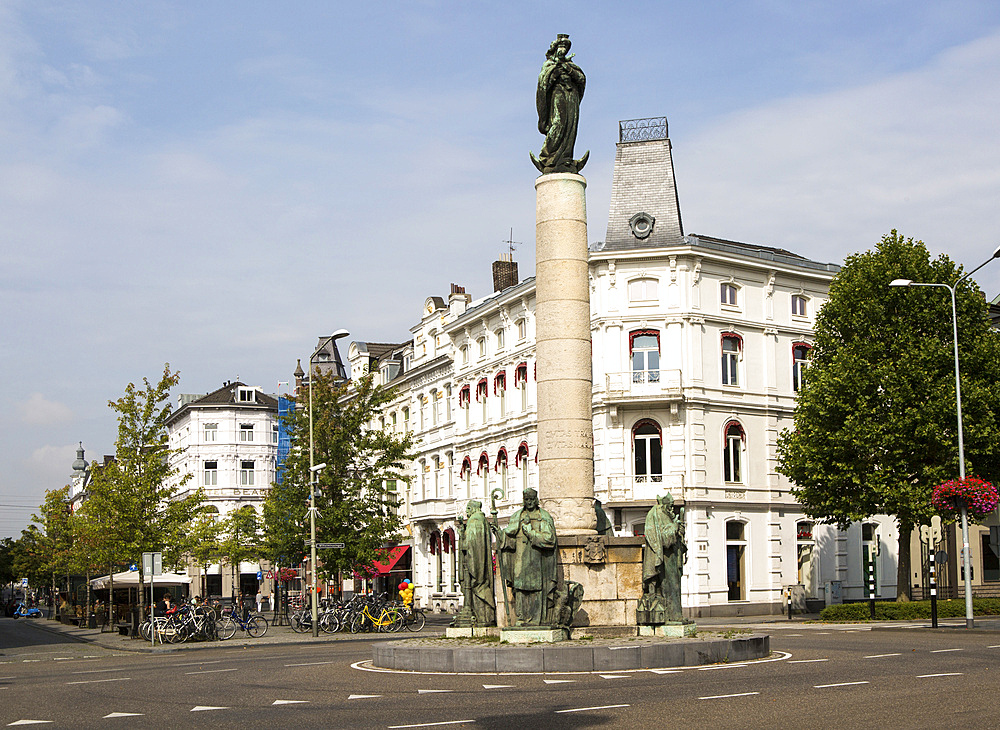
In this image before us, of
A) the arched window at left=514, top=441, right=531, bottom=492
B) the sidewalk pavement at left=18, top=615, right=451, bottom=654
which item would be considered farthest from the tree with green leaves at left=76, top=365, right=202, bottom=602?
the arched window at left=514, top=441, right=531, bottom=492

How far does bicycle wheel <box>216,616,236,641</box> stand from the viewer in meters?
38.6

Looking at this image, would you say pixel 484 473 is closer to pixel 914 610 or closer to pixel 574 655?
pixel 914 610

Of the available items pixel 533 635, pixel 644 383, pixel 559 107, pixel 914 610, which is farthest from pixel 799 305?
pixel 533 635

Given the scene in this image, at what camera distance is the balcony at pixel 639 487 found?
4700 centimetres

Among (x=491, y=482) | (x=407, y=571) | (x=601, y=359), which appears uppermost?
(x=601, y=359)

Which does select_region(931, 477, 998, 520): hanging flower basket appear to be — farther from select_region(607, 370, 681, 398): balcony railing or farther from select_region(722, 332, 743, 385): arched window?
select_region(722, 332, 743, 385): arched window

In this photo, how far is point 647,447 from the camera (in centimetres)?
4772

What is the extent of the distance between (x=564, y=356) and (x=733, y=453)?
27819 mm

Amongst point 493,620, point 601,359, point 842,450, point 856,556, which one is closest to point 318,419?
point 601,359

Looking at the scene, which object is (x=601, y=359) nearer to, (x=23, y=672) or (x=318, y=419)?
(x=318, y=419)

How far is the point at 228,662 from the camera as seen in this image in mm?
26188

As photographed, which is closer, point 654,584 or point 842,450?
point 654,584

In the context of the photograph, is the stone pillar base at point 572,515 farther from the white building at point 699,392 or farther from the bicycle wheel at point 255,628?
the white building at point 699,392

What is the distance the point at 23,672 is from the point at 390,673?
426 inches
